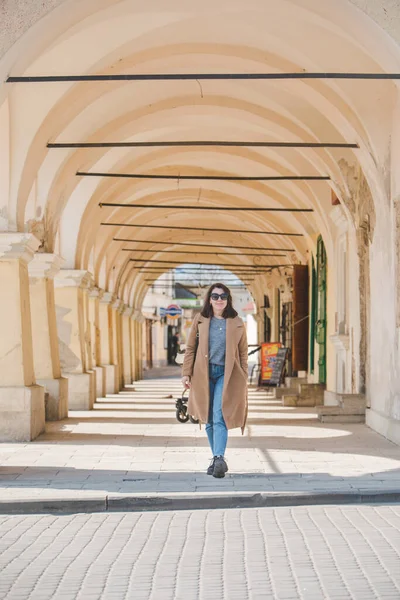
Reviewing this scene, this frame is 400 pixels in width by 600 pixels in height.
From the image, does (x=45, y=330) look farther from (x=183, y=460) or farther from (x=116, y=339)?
(x=116, y=339)

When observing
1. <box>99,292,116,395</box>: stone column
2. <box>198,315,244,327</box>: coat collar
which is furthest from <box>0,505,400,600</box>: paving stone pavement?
<box>99,292,116,395</box>: stone column

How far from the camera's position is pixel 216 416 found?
9.70 metres

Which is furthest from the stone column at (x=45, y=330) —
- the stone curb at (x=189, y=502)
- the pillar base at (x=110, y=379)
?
the pillar base at (x=110, y=379)

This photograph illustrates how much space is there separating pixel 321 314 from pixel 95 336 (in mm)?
5943

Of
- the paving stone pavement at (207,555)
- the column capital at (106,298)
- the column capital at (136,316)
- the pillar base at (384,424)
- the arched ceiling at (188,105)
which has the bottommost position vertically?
the pillar base at (384,424)

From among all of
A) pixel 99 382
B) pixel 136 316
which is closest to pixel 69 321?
pixel 99 382

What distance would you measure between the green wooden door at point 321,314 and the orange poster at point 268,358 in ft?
14.2

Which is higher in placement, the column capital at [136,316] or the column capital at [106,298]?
the column capital at [106,298]

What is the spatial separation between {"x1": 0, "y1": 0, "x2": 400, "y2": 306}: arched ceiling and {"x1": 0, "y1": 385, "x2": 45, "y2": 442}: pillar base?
2293mm

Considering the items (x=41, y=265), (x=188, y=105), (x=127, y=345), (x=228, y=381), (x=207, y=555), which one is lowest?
(x=127, y=345)

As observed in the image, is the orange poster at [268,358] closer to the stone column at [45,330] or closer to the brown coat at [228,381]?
the stone column at [45,330]

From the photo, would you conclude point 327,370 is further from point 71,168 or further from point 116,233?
point 116,233

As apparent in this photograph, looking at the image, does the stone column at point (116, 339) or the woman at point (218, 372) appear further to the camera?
the stone column at point (116, 339)

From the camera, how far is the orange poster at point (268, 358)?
28.7 metres
